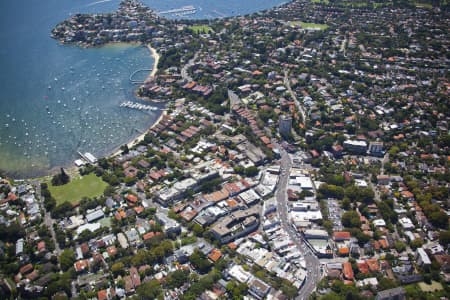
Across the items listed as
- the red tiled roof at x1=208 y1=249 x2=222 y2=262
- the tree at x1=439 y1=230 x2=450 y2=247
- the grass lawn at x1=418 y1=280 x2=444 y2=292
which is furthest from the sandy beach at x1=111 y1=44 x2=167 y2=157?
the tree at x1=439 y1=230 x2=450 y2=247

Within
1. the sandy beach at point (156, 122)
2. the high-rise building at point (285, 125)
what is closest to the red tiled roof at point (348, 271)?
the high-rise building at point (285, 125)

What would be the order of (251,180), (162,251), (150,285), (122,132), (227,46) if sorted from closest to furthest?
(150,285) < (162,251) < (251,180) < (122,132) < (227,46)

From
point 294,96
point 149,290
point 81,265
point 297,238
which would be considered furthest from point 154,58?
point 149,290

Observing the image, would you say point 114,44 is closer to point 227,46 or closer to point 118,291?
point 227,46

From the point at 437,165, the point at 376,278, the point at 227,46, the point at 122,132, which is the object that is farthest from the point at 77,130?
the point at 437,165

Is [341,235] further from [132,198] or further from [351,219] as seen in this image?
[132,198]

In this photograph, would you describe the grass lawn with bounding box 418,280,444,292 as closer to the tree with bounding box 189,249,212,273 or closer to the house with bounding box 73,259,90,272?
the tree with bounding box 189,249,212,273
